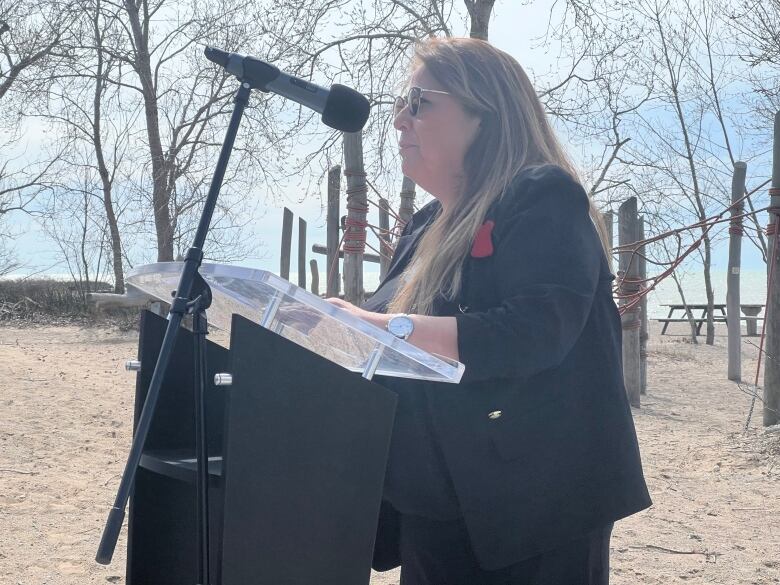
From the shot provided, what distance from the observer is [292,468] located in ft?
4.39

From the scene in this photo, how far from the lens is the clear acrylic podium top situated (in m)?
1.29

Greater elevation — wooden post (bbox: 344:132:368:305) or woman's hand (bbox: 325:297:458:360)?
wooden post (bbox: 344:132:368:305)

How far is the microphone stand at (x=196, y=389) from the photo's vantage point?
53.9 inches

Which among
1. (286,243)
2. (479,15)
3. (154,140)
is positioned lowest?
(286,243)

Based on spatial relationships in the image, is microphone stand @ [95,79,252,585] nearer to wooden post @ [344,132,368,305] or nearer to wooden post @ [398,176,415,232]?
wooden post @ [344,132,368,305]

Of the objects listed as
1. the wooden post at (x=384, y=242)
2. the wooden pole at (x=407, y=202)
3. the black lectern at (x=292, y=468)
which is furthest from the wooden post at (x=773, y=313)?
the black lectern at (x=292, y=468)

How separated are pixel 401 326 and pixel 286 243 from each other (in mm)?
14968

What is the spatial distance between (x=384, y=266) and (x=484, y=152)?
903cm

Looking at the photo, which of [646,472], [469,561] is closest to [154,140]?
[646,472]

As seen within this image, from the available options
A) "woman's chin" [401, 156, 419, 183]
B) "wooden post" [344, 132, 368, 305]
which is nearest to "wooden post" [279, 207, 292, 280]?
"wooden post" [344, 132, 368, 305]

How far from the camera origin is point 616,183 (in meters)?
12.9

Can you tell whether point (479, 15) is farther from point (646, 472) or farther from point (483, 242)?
point (483, 242)

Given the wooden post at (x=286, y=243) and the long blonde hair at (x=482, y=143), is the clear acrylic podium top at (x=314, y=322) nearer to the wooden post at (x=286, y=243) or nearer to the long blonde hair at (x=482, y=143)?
the long blonde hair at (x=482, y=143)

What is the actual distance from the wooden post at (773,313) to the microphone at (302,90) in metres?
5.49
